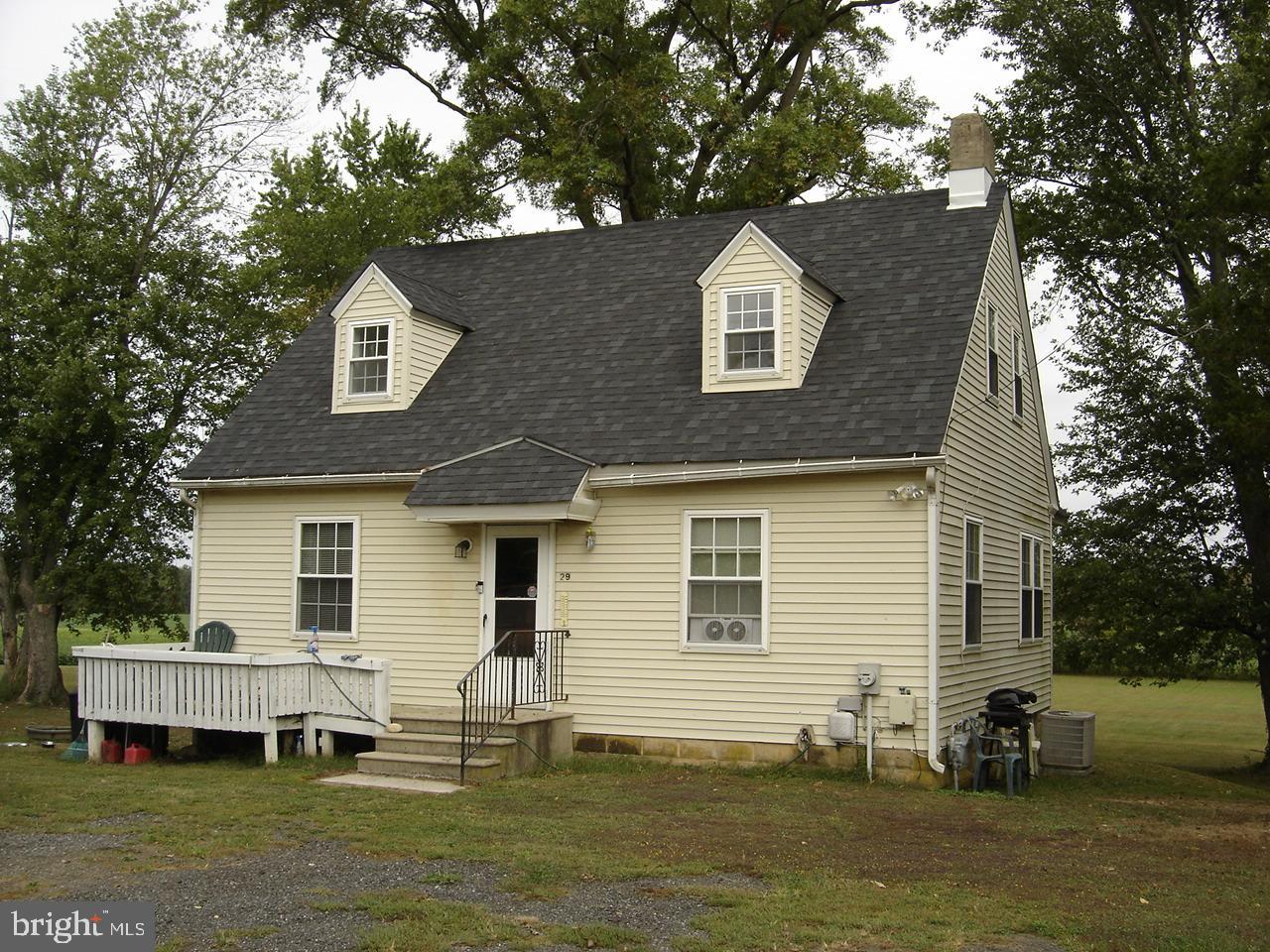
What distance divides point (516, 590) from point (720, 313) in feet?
13.5

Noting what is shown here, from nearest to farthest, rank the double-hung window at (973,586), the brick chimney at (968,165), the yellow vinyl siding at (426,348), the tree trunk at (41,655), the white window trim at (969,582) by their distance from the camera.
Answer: the white window trim at (969,582) < the double-hung window at (973,586) < the brick chimney at (968,165) < the yellow vinyl siding at (426,348) < the tree trunk at (41,655)

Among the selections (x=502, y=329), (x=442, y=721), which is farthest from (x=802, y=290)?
(x=442, y=721)

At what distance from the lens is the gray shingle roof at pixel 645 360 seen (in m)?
13.9

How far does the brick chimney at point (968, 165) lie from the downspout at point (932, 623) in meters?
5.18

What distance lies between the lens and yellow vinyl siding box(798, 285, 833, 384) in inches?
570

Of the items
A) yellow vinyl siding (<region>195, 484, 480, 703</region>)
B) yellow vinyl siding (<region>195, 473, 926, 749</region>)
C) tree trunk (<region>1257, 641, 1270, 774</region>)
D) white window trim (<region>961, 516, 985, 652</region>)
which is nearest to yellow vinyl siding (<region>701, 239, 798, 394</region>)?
yellow vinyl siding (<region>195, 473, 926, 749</region>)

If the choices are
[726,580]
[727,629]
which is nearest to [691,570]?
[726,580]

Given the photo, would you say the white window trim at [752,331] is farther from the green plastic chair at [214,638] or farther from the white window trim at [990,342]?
the green plastic chair at [214,638]

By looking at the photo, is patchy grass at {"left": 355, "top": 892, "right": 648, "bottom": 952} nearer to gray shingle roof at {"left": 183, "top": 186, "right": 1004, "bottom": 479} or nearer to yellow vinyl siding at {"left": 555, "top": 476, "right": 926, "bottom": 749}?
yellow vinyl siding at {"left": 555, "top": 476, "right": 926, "bottom": 749}

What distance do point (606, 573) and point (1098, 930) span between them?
26.6ft

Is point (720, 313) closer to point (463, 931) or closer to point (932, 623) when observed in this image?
point (932, 623)

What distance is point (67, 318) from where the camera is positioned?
23109 millimetres

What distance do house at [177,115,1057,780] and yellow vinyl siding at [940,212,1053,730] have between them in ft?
0.23

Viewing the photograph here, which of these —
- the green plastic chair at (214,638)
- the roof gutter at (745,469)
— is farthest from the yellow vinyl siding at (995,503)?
the green plastic chair at (214,638)
